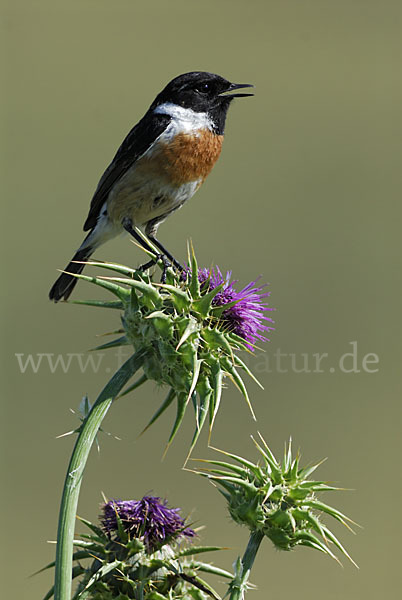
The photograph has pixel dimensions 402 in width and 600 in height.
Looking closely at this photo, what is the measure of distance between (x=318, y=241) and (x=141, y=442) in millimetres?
8952

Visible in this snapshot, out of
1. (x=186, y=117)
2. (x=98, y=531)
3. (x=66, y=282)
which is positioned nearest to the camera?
(x=98, y=531)

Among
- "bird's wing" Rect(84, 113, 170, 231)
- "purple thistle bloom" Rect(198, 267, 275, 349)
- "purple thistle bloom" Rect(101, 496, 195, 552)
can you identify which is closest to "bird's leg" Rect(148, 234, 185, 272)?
"purple thistle bloom" Rect(198, 267, 275, 349)

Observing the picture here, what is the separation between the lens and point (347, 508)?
13.7 m

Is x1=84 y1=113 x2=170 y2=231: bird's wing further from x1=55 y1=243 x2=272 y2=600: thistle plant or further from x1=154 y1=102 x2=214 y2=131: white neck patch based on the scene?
x1=55 y1=243 x2=272 y2=600: thistle plant

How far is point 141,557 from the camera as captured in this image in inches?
159

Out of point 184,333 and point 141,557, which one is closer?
point 141,557

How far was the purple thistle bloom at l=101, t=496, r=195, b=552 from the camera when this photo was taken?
4.10 meters

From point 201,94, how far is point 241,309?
3.32 meters

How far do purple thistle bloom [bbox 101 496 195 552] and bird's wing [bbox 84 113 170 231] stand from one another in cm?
379

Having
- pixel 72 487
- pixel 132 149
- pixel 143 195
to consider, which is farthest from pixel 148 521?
pixel 132 149

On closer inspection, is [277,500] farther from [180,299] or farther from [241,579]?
[180,299]

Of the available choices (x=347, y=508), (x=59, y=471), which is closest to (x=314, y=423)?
(x=347, y=508)

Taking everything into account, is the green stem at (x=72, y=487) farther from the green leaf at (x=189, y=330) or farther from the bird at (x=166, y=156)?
the bird at (x=166, y=156)

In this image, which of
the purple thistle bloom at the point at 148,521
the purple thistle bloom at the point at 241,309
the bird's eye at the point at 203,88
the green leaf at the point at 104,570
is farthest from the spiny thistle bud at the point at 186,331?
the bird's eye at the point at 203,88
